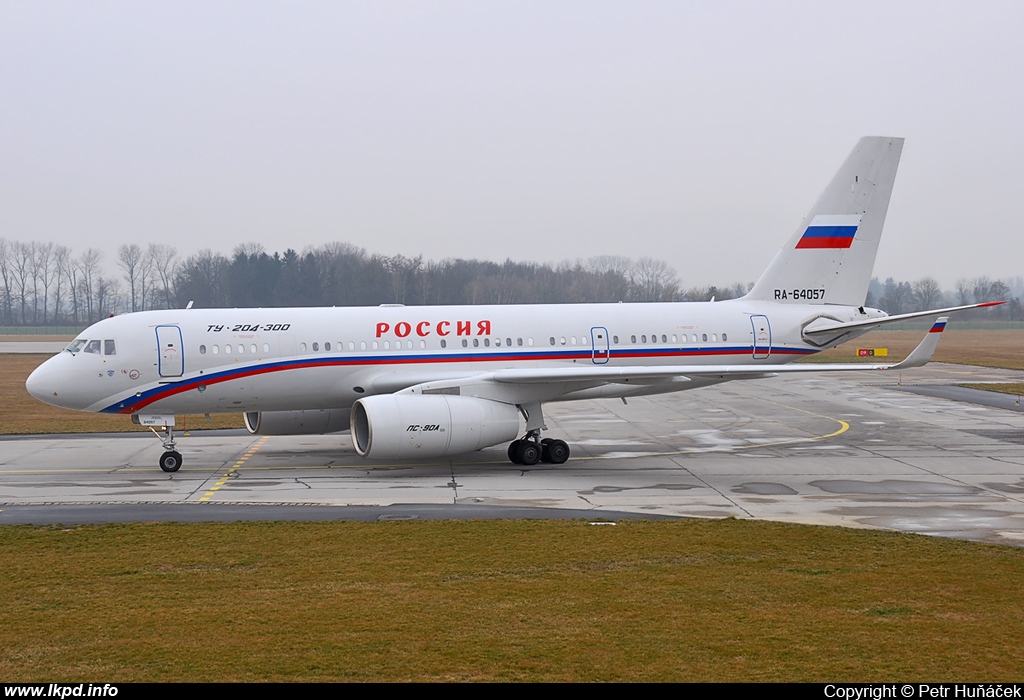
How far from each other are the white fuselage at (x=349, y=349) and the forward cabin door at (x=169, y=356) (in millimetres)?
24

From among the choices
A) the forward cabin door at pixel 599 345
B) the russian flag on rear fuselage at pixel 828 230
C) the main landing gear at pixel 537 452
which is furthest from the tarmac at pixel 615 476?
the russian flag on rear fuselage at pixel 828 230

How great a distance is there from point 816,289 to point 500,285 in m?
67.9

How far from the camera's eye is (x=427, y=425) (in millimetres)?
22203

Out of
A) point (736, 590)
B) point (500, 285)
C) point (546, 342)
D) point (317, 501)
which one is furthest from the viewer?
point (500, 285)

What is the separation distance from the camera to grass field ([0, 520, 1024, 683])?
9.59 meters

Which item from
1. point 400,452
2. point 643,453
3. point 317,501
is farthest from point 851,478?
point 317,501

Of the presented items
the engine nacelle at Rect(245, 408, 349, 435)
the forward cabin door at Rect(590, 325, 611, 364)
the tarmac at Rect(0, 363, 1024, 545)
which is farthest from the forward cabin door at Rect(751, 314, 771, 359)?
the engine nacelle at Rect(245, 408, 349, 435)

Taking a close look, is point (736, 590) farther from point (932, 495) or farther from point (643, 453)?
point (643, 453)

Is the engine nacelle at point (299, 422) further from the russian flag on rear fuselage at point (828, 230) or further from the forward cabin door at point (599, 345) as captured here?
the russian flag on rear fuselage at point (828, 230)

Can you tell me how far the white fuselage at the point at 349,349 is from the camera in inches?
919

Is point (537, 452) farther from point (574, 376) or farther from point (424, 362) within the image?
point (424, 362)

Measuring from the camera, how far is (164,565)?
13.9 meters

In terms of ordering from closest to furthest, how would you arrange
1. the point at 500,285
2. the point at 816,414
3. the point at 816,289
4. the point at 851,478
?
1. the point at 851,478
2. the point at 816,289
3. the point at 816,414
4. the point at 500,285

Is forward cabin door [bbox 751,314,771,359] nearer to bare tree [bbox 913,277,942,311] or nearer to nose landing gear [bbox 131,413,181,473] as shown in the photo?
nose landing gear [bbox 131,413,181,473]
